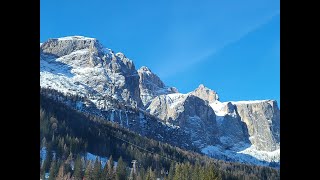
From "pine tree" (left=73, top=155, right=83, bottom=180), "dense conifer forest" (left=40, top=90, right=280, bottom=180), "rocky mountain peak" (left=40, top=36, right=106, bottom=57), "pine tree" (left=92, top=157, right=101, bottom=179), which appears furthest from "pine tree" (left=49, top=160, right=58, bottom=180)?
"rocky mountain peak" (left=40, top=36, right=106, bottom=57)

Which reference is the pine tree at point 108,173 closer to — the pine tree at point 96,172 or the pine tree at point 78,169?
the pine tree at point 96,172

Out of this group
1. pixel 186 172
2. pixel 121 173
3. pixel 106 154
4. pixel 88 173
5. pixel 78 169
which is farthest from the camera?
pixel 106 154

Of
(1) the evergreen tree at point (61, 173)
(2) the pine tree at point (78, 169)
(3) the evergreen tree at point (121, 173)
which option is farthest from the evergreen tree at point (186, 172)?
(1) the evergreen tree at point (61, 173)

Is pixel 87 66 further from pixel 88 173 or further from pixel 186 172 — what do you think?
pixel 186 172

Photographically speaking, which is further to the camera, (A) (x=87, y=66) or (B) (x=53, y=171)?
(A) (x=87, y=66)

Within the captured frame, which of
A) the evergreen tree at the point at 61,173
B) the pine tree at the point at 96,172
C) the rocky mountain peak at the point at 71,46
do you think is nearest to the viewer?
the pine tree at the point at 96,172

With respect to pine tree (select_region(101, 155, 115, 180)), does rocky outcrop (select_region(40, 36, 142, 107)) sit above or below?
above

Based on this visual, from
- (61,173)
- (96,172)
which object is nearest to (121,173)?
(96,172)

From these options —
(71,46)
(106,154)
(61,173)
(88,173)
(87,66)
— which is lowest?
(61,173)

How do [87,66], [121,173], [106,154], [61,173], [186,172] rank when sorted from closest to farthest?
[186,172] → [61,173] → [121,173] → [106,154] → [87,66]

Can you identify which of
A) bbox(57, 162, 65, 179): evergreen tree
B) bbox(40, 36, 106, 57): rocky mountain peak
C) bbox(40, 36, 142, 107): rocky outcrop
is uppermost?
bbox(40, 36, 106, 57): rocky mountain peak

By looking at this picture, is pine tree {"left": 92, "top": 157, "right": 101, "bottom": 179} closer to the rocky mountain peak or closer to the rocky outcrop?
the rocky outcrop
